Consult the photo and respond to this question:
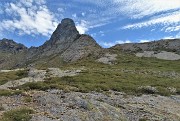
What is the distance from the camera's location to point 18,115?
25.8 m

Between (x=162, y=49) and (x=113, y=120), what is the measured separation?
120 metres

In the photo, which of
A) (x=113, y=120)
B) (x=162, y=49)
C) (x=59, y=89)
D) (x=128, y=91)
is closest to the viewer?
(x=113, y=120)

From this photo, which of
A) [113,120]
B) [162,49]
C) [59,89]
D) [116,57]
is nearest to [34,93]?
[59,89]

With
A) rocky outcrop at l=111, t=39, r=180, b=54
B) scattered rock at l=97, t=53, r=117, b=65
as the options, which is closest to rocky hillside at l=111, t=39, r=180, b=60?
rocky outcrop at l=111, t=39, r=180, b=54

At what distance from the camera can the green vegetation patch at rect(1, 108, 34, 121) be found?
2525 centimetres

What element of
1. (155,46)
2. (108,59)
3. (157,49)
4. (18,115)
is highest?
(155,46)

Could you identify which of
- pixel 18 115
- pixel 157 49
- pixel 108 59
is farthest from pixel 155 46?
pixel 18 115

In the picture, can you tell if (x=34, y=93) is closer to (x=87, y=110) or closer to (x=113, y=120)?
(x=87, y=110)

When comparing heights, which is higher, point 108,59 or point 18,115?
point 108,59

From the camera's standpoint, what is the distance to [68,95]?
3500cm

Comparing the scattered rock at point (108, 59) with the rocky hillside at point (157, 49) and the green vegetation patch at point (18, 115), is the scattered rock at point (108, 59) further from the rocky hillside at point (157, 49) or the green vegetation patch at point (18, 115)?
the green vegetation patch at point (18, 115)

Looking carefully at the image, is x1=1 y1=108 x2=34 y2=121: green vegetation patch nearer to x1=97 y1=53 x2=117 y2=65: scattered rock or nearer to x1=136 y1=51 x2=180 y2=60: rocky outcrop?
x1=97 y1=53 x2=117 y2=65: scattered rock

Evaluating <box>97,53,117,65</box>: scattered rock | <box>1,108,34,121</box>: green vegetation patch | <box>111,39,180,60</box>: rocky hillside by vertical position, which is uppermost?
<box>111,39,180,60</box>: rocky hillside

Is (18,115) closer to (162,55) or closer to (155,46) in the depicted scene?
(162,55)
